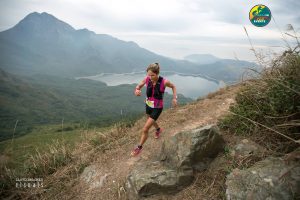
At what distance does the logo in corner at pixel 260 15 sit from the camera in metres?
5.81

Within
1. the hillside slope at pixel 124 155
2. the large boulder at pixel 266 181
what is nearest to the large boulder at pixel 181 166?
the hillside slope at pixel 124 155

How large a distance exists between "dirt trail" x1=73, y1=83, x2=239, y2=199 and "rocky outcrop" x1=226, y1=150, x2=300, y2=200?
3.63 feet

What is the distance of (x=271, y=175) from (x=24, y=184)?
594 cm

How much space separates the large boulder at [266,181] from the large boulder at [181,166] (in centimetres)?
95

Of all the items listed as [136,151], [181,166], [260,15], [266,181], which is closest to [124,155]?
[136,151]

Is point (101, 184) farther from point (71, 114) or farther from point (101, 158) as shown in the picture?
point (71, 114)

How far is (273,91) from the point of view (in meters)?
4.70

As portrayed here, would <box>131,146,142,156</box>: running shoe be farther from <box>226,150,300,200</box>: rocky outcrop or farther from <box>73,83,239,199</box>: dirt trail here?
<box>226,150,300,200</box>: rocky outcrop

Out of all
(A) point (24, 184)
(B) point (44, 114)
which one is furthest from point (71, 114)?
(A) point (24, 184)

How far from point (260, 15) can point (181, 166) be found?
389 cm

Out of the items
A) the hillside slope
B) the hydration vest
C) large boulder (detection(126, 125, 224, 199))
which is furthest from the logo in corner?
large boulder (detection(126, 125, 224, 199))

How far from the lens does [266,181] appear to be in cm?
379

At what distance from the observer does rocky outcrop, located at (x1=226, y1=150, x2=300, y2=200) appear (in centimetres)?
365

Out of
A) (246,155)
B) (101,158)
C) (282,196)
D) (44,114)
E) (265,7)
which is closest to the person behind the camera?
(282,196)
